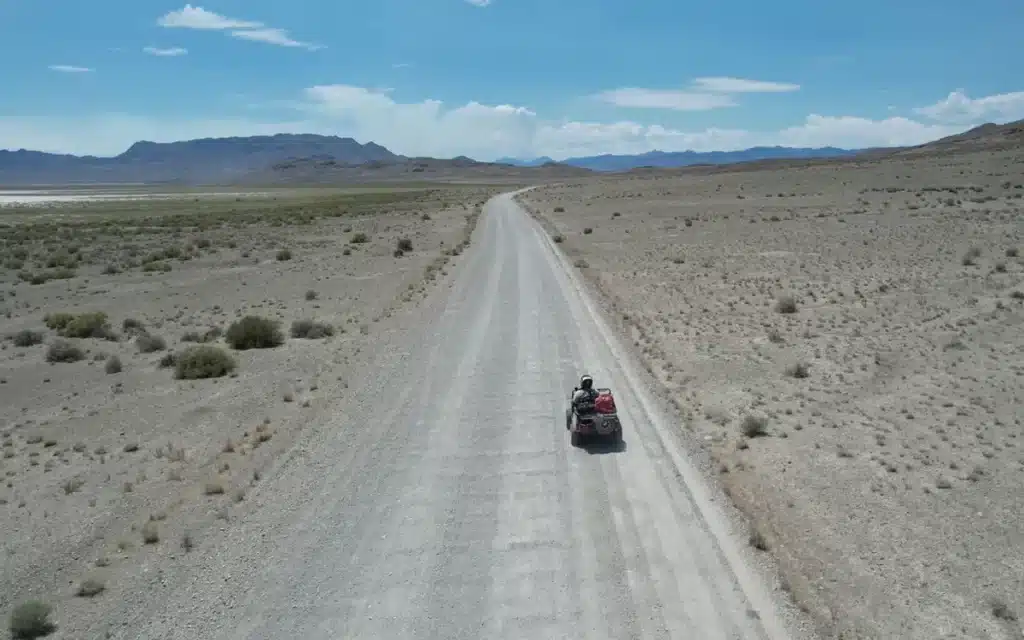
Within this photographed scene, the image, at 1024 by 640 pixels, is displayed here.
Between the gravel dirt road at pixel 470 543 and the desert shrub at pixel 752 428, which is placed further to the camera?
the desert shrub at pixel 752 428

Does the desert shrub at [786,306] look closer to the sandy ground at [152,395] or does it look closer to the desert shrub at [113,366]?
the sandy ground at [152,395]

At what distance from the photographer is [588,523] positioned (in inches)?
468

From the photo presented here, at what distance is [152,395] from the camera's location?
2186 cm

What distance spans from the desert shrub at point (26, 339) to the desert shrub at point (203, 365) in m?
9.30

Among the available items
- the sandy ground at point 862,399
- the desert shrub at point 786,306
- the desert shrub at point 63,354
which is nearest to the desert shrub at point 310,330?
the desert shrub at point 63,354

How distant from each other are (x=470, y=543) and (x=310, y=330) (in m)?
18.8

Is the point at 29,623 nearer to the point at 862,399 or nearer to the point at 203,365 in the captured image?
the point at 203,365

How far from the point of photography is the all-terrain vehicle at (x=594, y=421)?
49.3 ft

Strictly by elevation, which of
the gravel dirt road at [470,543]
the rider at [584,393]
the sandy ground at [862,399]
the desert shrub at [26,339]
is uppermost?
the rider at [584,393]

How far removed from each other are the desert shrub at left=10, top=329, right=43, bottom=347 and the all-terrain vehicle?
24.0m

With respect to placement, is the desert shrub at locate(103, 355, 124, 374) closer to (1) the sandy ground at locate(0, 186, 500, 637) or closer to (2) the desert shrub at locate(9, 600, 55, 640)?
(1) the sandy ground at locate(0, 186, 500, 637)

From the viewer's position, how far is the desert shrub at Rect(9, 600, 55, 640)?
9.66 metres

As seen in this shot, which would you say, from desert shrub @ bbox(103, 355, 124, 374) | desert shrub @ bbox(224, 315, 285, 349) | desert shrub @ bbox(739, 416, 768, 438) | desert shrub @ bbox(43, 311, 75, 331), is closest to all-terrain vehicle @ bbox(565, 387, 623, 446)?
desert shrub @ bbox(739, 416, 768, 438)

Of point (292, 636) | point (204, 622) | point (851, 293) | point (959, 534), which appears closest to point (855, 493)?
point (959, 534)
